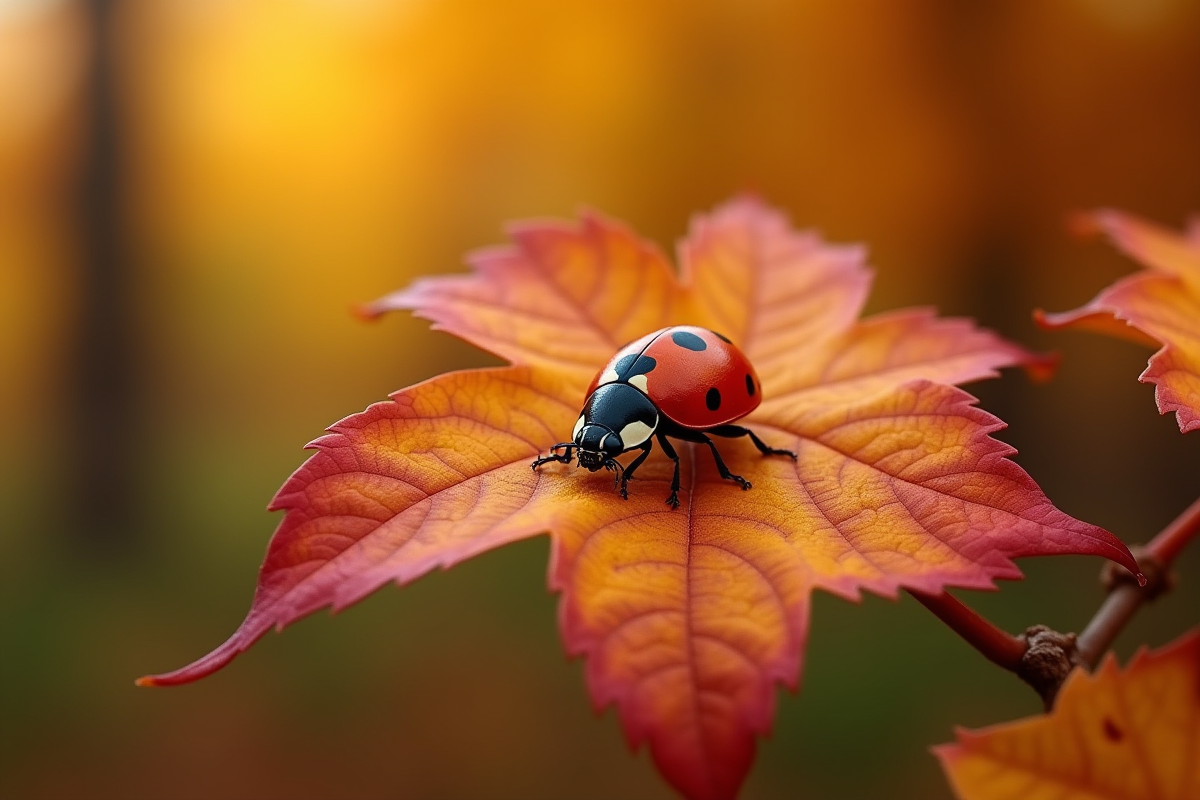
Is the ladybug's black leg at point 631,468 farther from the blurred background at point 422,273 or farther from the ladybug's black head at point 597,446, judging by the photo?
the blurred background at point 422,273

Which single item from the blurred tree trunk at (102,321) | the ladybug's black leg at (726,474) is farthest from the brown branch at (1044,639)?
the blurred tree trunk at (102,321)

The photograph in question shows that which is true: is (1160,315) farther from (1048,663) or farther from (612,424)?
(612,424)

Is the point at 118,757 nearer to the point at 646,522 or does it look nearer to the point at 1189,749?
the point at 646,522

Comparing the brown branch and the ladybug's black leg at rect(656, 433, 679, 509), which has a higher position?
the ladybug's black leg at rect(656, 433, 679, 509)

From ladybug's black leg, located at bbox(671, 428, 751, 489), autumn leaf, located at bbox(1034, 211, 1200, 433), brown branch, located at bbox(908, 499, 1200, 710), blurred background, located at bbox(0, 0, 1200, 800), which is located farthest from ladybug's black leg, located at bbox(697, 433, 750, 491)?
blurred background, located at bbox(0, 0, 1200, 800)

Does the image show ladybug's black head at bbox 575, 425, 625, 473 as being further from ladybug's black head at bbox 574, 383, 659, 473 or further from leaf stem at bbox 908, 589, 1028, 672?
leaf stem at bbox 908, 589, 1028, 672

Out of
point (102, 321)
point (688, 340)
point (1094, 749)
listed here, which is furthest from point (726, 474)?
point (102, 321)

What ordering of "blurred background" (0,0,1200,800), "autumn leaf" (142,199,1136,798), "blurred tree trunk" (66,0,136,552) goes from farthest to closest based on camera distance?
"blurred tree trunk" (66,0,136,552) → "blurred background" (0,0,1200,800) → "autumn leaf" (142,199,1136,798)

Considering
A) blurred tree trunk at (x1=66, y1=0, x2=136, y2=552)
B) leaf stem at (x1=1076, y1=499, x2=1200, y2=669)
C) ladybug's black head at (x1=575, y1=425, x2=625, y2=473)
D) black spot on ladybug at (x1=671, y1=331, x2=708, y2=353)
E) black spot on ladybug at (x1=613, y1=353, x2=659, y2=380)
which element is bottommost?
blurred tree trunk at (x1=66, y1=0, x2=136, y2=552)
